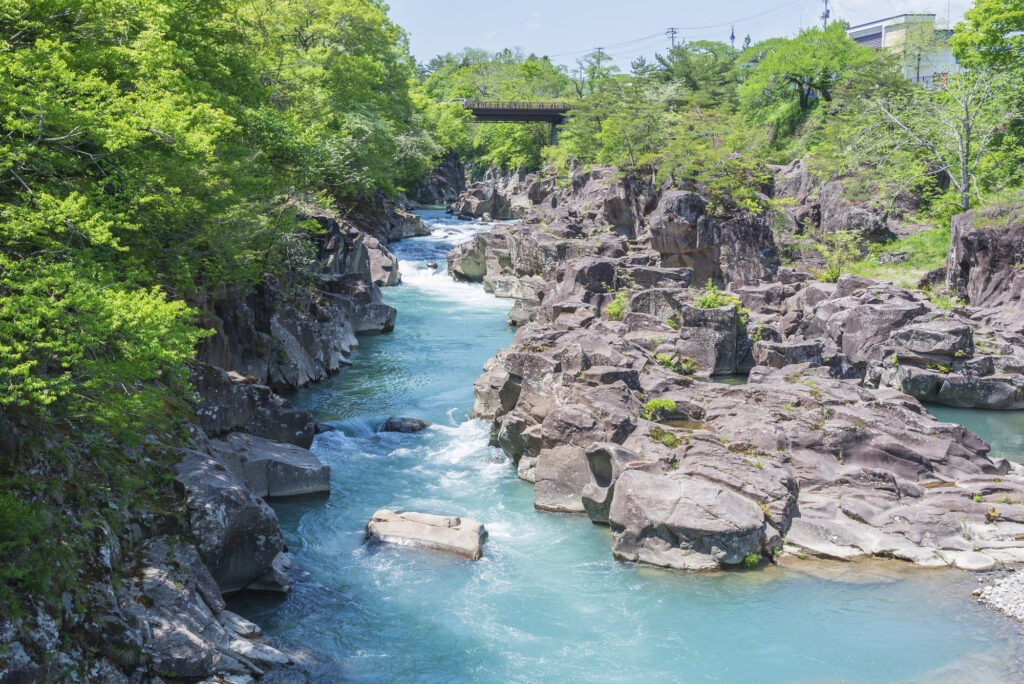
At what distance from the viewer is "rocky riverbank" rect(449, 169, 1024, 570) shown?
45.6 feet

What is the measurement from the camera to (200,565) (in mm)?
11172

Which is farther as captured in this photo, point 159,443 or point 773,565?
point 773,565

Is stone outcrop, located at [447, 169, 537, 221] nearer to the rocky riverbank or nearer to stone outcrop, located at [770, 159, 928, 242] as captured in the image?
stone outcrop, located at [770, 159, 928, 242]

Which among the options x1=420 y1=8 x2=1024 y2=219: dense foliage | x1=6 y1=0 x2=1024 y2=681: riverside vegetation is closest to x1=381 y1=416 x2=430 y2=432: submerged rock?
x1=6 y1=0 x2=1024 y2=681: riverside vegetation

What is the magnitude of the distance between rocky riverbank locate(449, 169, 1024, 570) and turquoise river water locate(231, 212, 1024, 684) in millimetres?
778

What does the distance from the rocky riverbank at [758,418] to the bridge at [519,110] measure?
41.1m

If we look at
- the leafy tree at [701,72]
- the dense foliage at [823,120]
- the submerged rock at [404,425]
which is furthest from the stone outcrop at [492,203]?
the submerged rock at [404,425]

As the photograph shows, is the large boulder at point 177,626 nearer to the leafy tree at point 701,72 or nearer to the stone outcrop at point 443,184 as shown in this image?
the leafy tree at point 701,72

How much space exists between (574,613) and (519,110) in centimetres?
6344

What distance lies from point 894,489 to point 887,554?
1.92 m

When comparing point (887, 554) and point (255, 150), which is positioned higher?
point (255, 150)

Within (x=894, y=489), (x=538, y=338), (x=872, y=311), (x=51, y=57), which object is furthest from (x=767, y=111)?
(x=51, y=57)

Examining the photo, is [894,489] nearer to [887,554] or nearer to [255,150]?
[887,554]

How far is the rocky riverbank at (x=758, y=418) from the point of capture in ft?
45.6
